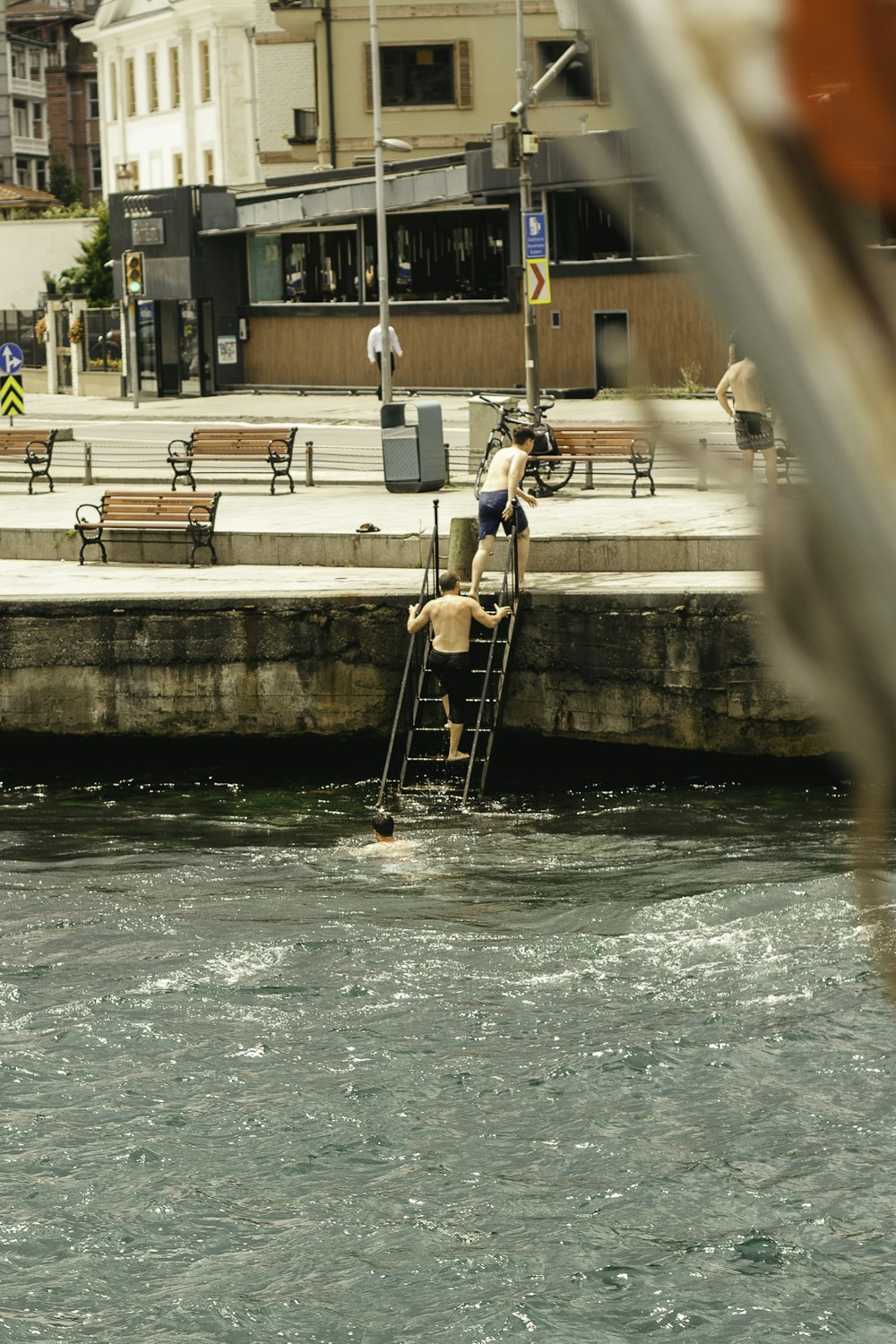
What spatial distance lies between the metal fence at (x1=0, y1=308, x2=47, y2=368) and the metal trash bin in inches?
1421

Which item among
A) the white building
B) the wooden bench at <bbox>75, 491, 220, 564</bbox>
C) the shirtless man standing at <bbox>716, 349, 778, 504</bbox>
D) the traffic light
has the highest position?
the white building

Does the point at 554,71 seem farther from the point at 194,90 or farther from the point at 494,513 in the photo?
the point at 194,90

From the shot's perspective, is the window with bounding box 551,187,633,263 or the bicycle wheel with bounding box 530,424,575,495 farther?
the window with bounding box 551,187,633,263

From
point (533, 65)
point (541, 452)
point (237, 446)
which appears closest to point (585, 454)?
point (541, 452)

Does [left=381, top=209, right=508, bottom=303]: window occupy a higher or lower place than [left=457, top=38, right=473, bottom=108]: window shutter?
lower

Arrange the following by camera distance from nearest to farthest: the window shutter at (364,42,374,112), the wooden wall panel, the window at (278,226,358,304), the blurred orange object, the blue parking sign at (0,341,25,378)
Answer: the blurred orange object → the blue parking sign at (0,341,25,378) → the wooden wall panel → the window at (278,226,358,304) → the window shutter at (364,42,374,112)

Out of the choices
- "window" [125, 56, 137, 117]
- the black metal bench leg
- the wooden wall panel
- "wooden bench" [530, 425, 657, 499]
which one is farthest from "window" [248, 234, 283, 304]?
the black metal bench leg

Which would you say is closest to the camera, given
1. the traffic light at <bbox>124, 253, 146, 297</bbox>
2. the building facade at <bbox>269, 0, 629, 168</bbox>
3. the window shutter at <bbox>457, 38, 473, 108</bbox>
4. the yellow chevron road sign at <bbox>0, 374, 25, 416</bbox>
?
the yellow chevron road sign at <bbox>0, 374, 25, 416</bbox>

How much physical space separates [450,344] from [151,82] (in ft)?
109

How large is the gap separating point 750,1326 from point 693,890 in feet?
19.0

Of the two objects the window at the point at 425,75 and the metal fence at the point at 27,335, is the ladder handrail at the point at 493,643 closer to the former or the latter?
the window at the point at 425,75

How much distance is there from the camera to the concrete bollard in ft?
60.7

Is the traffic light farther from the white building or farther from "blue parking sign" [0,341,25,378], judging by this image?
the white building

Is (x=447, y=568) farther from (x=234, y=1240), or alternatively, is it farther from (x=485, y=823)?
(x=234, y=1240)
